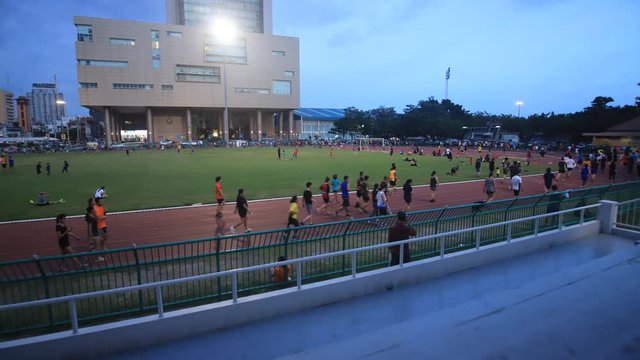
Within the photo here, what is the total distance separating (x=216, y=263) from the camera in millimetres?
7215

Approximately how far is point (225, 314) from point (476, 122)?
95.4 meters

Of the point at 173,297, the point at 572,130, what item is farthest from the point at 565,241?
the point at 572,130

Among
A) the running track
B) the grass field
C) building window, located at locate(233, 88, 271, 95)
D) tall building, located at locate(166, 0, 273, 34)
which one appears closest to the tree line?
building window, located at locate(233, 88, 271, 95)

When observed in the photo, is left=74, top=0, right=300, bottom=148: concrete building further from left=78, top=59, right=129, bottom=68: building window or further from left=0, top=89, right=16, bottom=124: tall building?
left=0, top=89, right=16, bottom=124: tall building

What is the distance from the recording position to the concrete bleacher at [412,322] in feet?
15.6

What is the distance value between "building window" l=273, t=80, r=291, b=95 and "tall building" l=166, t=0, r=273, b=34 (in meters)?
33.1

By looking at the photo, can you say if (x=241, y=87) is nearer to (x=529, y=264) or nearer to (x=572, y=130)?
(x=572, y=130)

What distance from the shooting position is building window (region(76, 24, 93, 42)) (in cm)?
7174

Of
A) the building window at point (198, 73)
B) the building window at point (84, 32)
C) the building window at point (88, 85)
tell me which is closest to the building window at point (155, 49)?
the building window at point (198, 73)

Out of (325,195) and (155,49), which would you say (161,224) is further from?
(155,49)

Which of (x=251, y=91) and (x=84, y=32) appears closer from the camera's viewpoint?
(x=84, y=32)

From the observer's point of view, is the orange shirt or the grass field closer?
the orange shirt

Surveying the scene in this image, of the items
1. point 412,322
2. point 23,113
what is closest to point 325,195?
point 412,322

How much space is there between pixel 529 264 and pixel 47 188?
2481 centimetres
